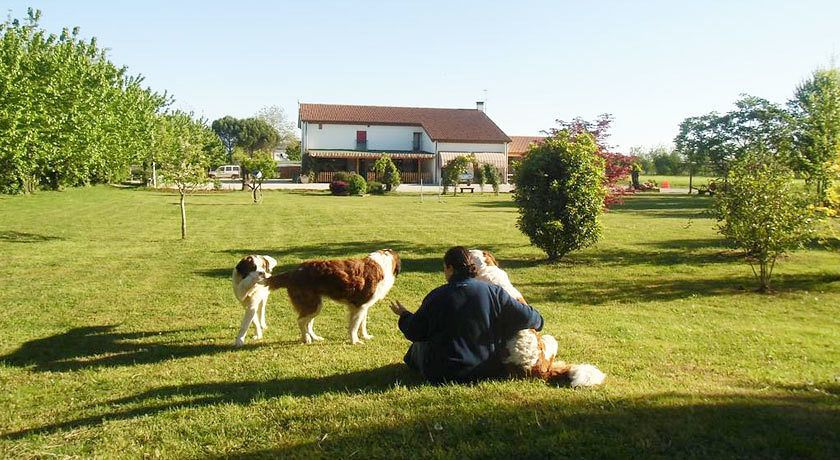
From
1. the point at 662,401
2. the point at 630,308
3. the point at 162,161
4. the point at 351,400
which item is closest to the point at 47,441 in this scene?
the point at 351,400

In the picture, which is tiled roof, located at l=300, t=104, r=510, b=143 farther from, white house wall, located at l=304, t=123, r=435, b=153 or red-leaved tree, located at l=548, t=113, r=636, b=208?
red-leaved tree, located at l=548, t=113, r=636, b=208

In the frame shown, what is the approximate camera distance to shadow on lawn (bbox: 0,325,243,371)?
647 cm

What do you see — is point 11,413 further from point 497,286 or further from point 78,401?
point 497,286

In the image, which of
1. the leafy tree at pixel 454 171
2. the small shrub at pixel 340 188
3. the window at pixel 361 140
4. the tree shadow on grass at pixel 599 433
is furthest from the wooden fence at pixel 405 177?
the tree shadow on grass at pixel 599 433

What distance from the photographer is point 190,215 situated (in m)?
24.5

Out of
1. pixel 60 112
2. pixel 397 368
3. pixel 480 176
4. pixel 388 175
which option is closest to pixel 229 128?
pixel 388 175

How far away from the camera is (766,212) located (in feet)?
35.1

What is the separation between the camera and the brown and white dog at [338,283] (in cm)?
655

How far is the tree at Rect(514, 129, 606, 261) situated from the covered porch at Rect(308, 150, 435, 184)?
4298 centimetres

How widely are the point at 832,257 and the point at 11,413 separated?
16.3 m

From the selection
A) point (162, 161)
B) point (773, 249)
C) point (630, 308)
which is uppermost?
point (162, 161)

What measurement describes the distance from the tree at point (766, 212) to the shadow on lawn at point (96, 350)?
907 cm

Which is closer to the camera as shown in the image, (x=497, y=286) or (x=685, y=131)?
(x=497, y=286)

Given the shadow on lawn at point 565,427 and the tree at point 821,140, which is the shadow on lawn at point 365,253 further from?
the shadow on lawn at point 565,427
